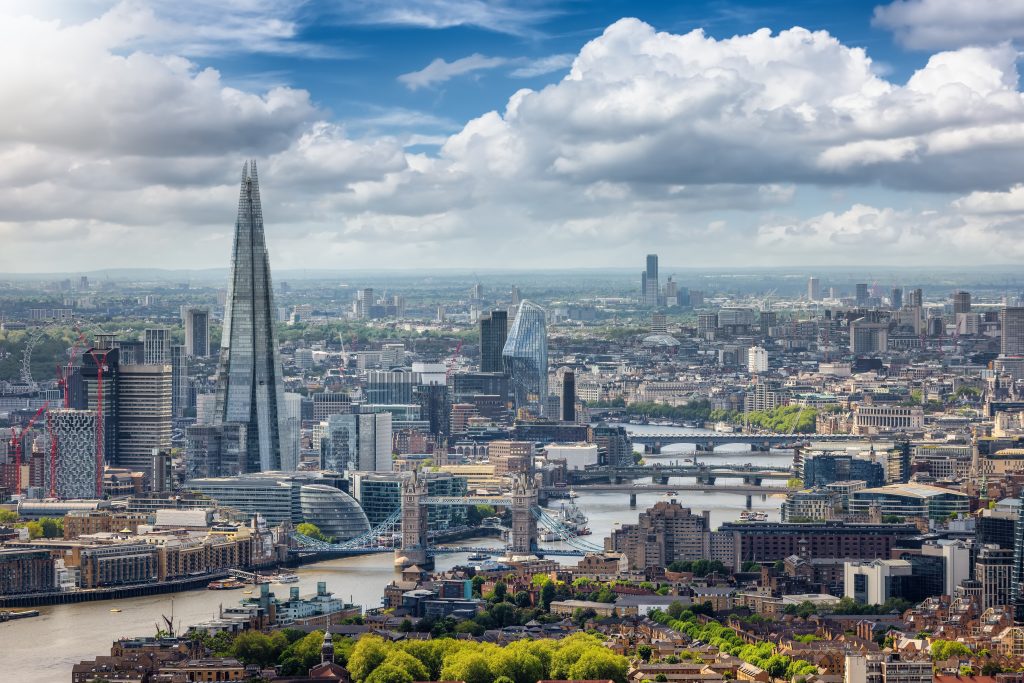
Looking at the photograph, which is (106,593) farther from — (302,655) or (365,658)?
(365,658)

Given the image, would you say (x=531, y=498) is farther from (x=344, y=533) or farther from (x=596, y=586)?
(x=596, y=586)

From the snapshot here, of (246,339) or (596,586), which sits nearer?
(596,586)

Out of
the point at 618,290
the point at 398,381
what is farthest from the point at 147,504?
the point at 618,290

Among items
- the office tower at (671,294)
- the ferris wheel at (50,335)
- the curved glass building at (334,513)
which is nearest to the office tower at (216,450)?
the curved glass building at (334,513)

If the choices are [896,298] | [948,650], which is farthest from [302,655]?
[896,298]

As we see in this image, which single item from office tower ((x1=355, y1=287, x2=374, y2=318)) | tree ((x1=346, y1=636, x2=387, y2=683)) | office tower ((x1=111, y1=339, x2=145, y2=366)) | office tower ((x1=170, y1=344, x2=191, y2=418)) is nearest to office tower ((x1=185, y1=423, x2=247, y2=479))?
office tower ((x1=111, y1=339, x2=145, y2=366))

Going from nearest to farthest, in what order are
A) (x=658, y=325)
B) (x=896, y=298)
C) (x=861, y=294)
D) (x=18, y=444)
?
(x=18, y=444) < (x=658, y=325) < (x=896, y=298) < (x=861, y=294)

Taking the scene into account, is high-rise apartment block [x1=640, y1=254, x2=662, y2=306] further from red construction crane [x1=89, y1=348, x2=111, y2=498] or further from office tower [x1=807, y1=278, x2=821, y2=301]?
red construction crane [x1=89, y1=348, x2=111, y2=498]
